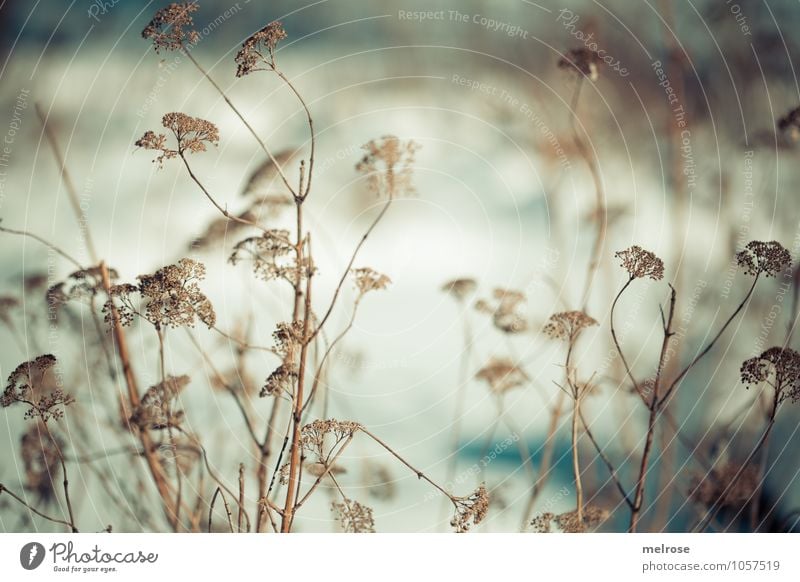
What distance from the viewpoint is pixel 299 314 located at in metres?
1.76

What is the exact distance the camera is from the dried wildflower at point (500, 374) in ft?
6.13

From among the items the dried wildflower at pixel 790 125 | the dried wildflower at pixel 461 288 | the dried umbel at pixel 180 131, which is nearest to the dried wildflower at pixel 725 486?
the dried wildflower at pixel 461 288

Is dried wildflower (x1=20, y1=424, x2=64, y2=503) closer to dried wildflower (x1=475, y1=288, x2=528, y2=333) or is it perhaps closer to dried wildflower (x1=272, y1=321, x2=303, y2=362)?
dried wildflower (x1=272, y1=321, x2=303, y2=362)

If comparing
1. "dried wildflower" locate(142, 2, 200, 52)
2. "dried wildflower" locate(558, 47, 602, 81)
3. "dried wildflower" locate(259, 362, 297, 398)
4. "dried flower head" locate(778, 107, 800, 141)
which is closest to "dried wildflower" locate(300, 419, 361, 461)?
"dried wildflower" locate(259, 362, 297, 398)

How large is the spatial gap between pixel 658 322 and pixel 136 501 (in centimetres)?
132

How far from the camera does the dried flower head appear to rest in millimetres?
1928

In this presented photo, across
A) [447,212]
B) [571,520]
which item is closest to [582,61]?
[447,212]

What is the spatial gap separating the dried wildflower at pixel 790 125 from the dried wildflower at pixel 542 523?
1.12m

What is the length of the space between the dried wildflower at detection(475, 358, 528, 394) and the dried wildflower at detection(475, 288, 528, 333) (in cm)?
8

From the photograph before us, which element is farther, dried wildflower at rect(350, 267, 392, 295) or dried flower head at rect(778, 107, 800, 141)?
dried flower head at rect(778, 107, 800, 141)
